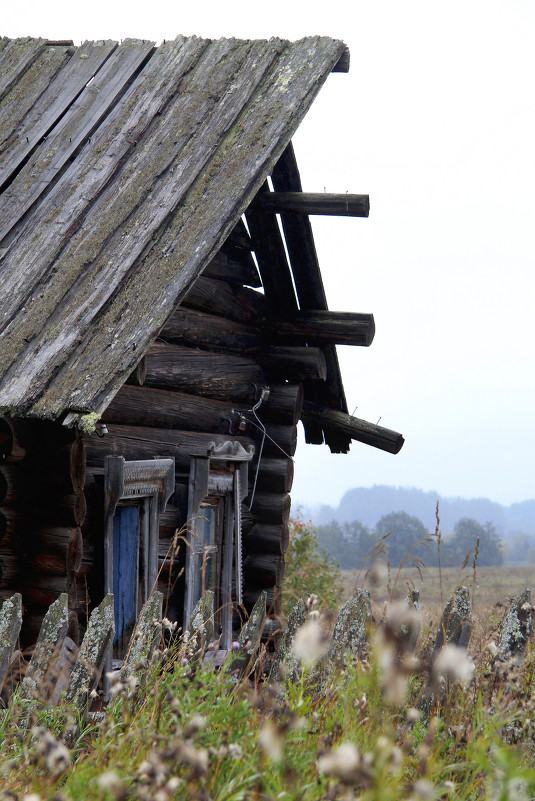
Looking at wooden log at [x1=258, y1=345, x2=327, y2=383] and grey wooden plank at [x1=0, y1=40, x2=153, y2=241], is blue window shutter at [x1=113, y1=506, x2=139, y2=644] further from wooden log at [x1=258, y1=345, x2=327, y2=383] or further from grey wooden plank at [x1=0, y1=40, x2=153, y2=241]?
wooden log at [x1=258, y1=345, x2=327, y2=383]

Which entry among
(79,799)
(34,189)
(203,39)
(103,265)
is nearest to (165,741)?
(79,799)

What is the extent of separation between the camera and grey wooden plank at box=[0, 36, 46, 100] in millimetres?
6967

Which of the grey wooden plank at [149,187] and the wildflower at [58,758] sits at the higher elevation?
the grey wooden plank at [149,187]

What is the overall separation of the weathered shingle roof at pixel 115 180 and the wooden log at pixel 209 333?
43.5 inches

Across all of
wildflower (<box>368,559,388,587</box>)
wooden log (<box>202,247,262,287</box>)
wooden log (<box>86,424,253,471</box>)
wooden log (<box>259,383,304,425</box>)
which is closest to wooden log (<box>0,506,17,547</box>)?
wooden log (<box>86,424,253,471</box>)

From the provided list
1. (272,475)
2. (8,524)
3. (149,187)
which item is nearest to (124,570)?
(8,524)

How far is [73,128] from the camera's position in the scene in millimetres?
6234

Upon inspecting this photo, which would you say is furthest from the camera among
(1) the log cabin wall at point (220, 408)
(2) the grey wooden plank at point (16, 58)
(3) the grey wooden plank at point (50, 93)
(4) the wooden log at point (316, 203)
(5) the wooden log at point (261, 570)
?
(5) the wooden log at point (261, 570)

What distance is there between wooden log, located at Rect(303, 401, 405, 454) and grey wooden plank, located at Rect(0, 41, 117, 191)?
4.10 m

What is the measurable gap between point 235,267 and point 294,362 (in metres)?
1.11

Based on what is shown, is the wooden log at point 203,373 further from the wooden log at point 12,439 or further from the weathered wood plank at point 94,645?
the weathered wood plank at point 94,645

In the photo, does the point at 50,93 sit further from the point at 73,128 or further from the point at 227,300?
the point at 227,300

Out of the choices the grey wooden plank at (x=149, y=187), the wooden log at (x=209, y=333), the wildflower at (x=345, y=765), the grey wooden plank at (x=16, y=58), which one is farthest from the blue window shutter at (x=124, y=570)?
the wildflower at (x=345, y=765)

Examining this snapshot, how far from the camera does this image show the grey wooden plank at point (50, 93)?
6.14 metres
